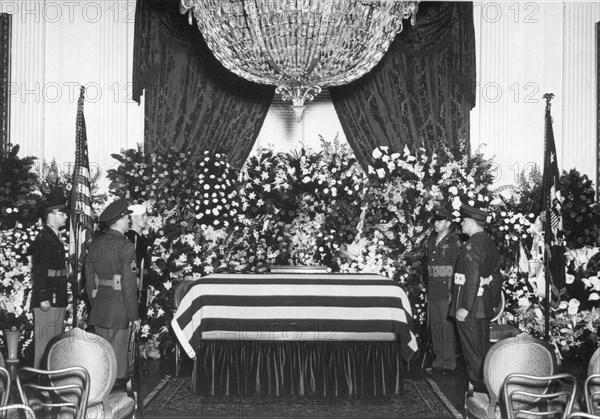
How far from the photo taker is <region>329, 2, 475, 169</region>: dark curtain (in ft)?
33.3

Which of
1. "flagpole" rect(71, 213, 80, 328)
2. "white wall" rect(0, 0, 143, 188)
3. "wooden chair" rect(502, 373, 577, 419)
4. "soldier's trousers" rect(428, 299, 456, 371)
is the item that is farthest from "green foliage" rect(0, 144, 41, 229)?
"wooden chair" rect(502, 373, 577, 419)

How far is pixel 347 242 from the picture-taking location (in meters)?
9.20

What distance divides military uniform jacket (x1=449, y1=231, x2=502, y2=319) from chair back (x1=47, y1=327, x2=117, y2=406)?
3.56 metres

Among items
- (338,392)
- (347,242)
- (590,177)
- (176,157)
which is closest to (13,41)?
(176,157)

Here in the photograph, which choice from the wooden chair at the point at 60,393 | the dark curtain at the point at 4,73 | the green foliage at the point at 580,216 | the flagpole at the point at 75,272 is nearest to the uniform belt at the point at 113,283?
the flagpole at the point at 75,272

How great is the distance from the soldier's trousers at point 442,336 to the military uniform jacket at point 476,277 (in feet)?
3.22

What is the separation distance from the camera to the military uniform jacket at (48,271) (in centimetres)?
772

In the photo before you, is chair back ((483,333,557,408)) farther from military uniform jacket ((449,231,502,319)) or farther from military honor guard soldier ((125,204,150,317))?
military honor guard soldier ((125,204,150,317))

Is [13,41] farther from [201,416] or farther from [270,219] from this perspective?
[201,416]

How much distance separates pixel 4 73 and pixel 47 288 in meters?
3.27

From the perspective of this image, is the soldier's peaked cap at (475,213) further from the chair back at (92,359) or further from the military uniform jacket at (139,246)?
the chair back at (92,359)

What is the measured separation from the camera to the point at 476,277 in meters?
7.23

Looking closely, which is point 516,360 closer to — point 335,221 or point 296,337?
point 296,337

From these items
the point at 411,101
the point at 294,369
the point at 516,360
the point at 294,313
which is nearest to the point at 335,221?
the point at 411,101
